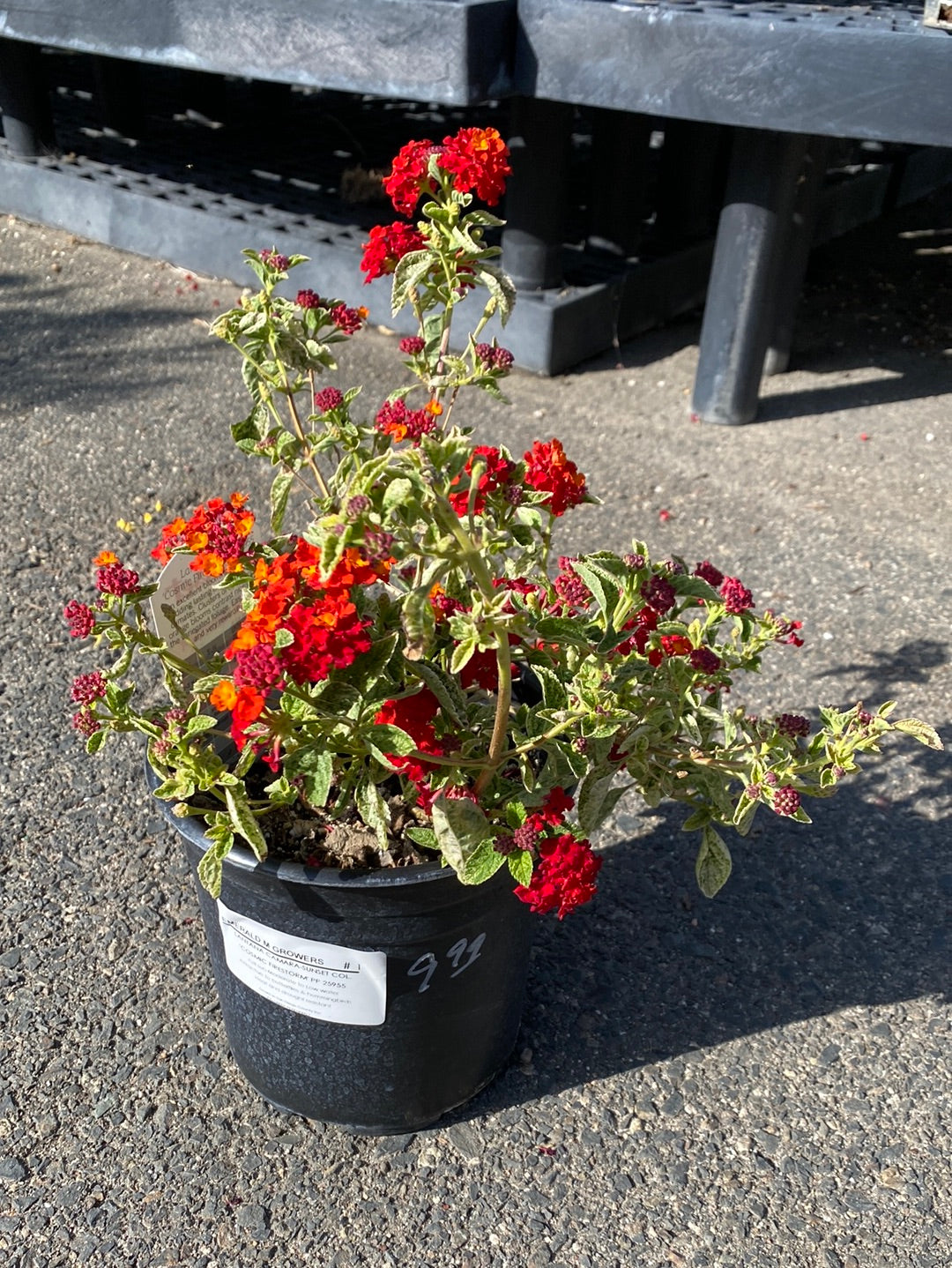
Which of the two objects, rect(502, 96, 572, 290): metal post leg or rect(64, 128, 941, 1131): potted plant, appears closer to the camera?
rect(64, 128, 941, 1131): potted plant

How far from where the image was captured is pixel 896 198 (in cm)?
547

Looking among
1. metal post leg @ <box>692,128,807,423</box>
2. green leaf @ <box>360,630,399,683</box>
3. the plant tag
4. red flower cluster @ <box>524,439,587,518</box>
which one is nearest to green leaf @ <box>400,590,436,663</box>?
green leaf @ <box>360,630,399,683</box>

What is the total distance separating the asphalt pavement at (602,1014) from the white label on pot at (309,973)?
0.30 meters

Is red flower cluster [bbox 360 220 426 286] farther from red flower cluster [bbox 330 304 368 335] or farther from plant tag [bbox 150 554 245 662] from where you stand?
plant tag [bbox 150 554 245 662]

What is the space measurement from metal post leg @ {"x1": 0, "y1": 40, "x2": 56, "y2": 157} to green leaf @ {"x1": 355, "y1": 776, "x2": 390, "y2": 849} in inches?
168

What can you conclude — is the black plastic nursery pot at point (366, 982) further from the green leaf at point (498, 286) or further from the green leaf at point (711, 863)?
the green leaf at point (498, 286)

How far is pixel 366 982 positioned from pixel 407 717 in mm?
378

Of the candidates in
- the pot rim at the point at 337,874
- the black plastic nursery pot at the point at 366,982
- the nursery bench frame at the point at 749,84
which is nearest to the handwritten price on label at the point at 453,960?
the black plastic nursery pot at the point at 366,982

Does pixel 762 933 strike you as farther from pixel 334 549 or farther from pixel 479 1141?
pixel 334 549

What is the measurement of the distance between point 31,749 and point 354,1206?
1181 mm

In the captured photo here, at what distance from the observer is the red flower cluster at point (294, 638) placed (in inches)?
46.2

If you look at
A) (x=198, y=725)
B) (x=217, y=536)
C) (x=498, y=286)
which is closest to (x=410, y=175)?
(x=498, y=286)

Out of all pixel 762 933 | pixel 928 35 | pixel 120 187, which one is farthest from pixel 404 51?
pixel 762 933

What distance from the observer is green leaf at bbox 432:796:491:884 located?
4.26 feet
